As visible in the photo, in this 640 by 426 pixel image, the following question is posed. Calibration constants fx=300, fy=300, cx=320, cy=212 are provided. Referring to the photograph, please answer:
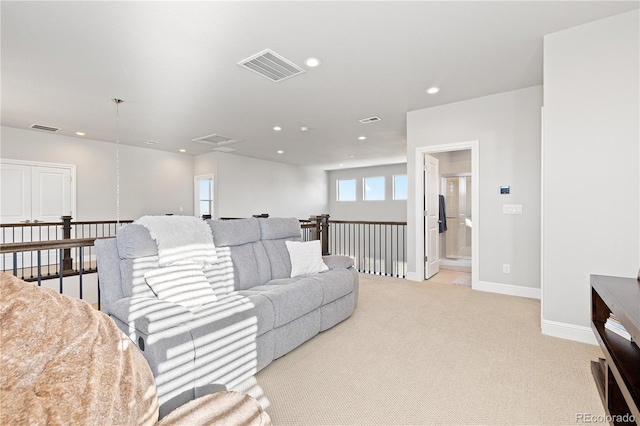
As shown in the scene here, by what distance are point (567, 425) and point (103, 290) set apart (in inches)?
113

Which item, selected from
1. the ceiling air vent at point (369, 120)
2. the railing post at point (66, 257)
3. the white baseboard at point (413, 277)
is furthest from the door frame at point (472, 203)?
the railing post at point (66, 257)

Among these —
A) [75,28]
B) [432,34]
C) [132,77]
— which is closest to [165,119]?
[132,77]

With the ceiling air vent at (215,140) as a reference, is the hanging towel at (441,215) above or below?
below

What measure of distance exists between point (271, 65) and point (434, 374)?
10.5 ft

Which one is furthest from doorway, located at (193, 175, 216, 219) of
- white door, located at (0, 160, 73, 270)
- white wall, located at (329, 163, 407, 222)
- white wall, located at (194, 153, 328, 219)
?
white wall, located at (329, 163, 407, 222)

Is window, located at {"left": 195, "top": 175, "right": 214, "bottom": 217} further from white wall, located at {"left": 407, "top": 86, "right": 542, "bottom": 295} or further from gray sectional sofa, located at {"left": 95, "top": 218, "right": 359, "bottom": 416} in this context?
white wall, located at {"left": 407, "top": 86, "right": 542, "bottom": 295}

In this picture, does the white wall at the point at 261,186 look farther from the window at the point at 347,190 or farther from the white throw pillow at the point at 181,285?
the white throw pillow at the point at 181,285

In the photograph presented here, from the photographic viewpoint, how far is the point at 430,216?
4.86 meters

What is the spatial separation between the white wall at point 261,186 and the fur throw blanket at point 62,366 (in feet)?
23.3

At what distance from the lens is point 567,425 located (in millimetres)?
1604

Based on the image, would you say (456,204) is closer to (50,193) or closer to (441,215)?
(441,215)

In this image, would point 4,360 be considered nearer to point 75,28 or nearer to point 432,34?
point 75,28

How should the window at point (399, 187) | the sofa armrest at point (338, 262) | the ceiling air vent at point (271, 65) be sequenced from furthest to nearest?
the window at point (399, 187) → the sofa armrest at point (338, 262) → the ceiling air vent at point (271, 65)

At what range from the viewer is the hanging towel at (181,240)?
2250 mm
